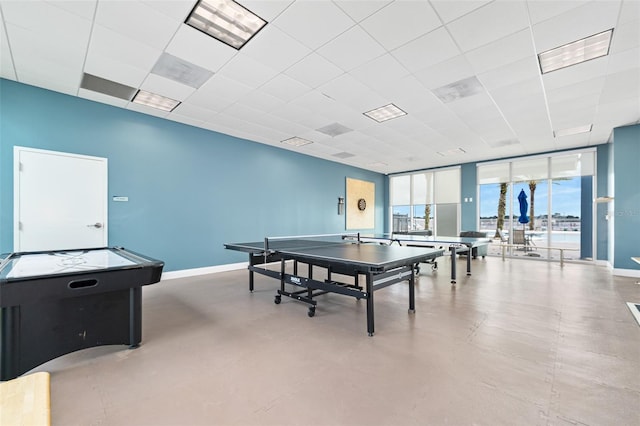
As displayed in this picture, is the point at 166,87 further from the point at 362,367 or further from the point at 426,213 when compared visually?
the point at 426,213

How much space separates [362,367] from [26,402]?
1959 mm

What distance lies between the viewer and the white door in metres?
4.08

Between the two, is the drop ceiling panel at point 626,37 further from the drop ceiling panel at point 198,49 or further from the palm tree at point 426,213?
the palm tree at point 426,213

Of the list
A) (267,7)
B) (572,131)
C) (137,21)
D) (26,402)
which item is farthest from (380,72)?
(572,131)

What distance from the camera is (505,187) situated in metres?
9.02

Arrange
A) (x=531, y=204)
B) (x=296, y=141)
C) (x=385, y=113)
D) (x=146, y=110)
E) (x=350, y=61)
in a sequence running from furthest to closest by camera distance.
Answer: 1. (x=531, y=204)
2. (x=296, y=141)
3. (x=385, y=113)
4. (x=146, y=110)
5. (x=350, y=61)

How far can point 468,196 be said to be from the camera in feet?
31.5

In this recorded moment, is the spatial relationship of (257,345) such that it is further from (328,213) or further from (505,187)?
(505,187)

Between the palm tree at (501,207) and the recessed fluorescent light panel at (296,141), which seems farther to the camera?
the palm tree at (501,207)

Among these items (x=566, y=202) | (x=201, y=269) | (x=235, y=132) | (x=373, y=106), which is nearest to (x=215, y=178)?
(x=235, y=132)

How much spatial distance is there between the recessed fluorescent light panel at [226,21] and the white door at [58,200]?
3338mm

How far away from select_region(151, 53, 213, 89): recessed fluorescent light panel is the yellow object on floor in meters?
3.67

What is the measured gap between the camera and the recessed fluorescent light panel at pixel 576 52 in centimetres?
312

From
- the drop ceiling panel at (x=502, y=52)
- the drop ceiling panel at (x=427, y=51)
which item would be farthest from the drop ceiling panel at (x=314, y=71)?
the drop ceiling panel at (x=502, y=52)
